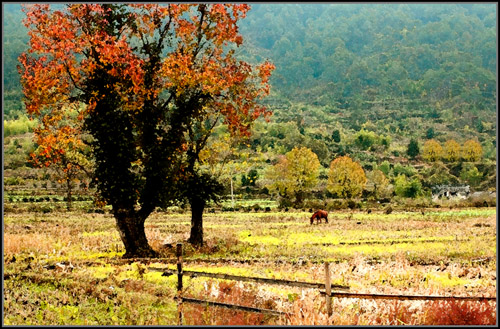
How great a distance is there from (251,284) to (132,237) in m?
10.0

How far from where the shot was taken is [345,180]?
118750 mm

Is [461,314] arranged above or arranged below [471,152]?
below

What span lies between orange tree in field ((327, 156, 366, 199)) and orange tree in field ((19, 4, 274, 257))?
285 feet

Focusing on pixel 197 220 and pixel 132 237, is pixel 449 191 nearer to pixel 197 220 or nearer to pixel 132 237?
pixel 197 220

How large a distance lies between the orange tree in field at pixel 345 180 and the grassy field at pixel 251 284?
77443 mm

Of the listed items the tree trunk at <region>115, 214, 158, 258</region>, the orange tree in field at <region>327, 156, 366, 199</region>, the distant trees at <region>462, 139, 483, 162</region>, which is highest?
the distant trees at <region>462, 139, 483, 162</region>

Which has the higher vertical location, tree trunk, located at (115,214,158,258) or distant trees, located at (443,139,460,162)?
distant trees, located at (443,139,460,162)

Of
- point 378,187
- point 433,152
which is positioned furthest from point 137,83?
point 433,152

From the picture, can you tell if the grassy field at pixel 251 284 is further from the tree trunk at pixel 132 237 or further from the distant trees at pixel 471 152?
the distant trees at pixel 471 152

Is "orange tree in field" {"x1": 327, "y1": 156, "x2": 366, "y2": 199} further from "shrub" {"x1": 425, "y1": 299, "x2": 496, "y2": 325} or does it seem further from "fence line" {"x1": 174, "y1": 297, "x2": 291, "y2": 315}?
"fence line" {"x1": 174, "y1": 297, "x2": 291, "y2": 315}

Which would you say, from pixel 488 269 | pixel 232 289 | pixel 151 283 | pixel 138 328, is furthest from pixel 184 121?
pixel 138 328

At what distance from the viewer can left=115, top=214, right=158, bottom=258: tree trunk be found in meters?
25.3

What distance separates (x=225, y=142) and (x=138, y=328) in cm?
2151

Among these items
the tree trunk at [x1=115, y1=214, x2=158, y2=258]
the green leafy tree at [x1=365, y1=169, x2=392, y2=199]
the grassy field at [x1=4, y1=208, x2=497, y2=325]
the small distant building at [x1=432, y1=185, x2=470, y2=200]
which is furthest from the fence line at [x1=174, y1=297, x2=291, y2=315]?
the small distant building at [x1=432, y1=185, x2=470, y2=200]
